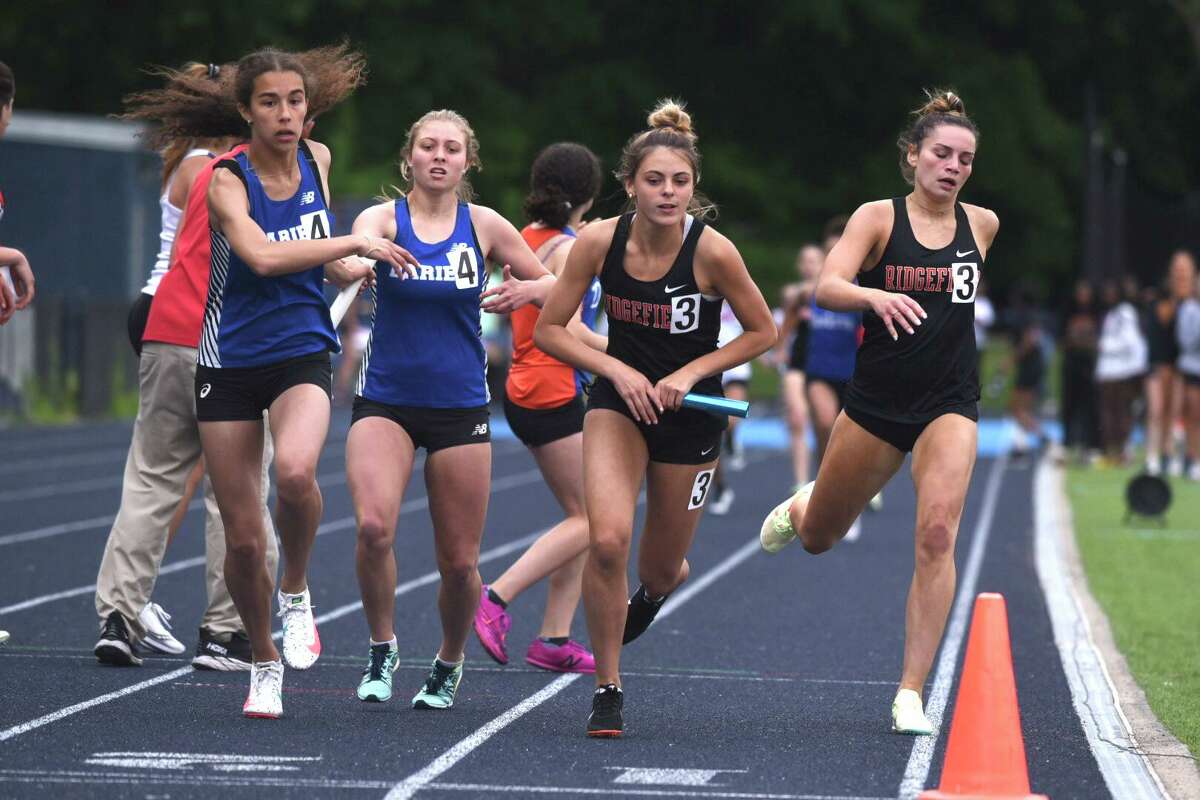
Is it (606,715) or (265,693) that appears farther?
(265,693)

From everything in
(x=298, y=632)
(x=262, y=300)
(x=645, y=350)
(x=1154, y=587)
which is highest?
(x=262, y=300)

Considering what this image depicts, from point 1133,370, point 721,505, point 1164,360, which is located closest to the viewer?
point 721,505

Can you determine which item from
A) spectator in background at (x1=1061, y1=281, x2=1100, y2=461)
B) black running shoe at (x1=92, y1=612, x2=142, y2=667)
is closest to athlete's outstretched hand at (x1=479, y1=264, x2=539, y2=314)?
black running shoe at (x1=92, y1=612, x2=142, y2=667)

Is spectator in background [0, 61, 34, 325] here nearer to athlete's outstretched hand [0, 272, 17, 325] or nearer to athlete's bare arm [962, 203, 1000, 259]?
athlete's outstretched hand [0, 272, 17, 325]

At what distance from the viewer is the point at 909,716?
22.2ft

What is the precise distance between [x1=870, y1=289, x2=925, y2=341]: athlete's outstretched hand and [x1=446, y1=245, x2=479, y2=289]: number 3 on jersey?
4.36 ft

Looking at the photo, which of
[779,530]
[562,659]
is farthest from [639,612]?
[562,659]

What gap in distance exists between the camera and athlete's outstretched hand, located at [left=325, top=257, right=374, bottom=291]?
684cm

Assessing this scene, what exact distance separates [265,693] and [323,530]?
290 inches

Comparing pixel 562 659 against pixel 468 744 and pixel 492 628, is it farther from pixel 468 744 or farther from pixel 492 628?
pixel 468 744

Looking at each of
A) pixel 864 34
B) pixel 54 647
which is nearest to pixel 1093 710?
pixel 54 647

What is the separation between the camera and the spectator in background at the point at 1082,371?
2316 centimetres

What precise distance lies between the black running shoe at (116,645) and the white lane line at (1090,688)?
11.6ft

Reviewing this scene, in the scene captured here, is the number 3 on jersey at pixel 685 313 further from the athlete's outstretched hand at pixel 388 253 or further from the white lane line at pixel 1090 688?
the white lane line at pixel 1090 688
